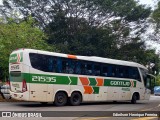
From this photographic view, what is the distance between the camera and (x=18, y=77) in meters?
18.5

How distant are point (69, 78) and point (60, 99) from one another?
1.40 m

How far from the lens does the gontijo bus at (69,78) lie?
18.3 metres

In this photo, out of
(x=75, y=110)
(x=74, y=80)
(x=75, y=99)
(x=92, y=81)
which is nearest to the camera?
(x=75, y=110)

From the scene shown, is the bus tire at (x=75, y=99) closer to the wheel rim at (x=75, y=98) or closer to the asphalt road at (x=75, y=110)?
the wheel rim at (x=75, y=98)

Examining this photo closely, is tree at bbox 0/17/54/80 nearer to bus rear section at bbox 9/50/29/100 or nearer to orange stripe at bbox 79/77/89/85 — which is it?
bus rear section at bbox 9/50/29/100

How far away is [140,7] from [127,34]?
469cm

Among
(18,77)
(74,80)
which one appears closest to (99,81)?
(74,80)

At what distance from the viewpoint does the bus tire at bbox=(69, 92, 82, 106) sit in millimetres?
20191

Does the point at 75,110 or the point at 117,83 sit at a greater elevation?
the point at 117,83

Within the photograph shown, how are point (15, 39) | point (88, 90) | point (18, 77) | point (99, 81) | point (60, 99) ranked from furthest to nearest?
point (15, 39), point (99, 81), point (88, 90), point (60, 99), point (18, 77)

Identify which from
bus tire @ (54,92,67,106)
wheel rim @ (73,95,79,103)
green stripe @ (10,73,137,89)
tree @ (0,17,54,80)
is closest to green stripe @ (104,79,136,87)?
green stripe @ (10,73,137,89)

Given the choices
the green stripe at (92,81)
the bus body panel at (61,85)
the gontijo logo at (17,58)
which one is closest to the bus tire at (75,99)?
the bus body panel at (61,85)

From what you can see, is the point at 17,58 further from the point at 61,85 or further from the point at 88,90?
the point at 88,90

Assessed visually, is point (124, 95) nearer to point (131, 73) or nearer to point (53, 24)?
point (131, 73)
